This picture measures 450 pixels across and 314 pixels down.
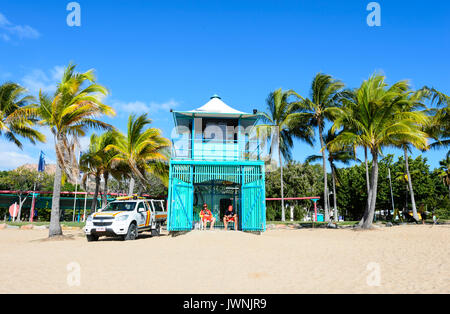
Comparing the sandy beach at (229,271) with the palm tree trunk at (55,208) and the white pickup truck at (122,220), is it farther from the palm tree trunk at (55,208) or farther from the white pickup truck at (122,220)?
the palm tree trunk at (55,208)

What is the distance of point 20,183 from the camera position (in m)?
41.1

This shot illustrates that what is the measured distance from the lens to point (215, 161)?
45.9 feet

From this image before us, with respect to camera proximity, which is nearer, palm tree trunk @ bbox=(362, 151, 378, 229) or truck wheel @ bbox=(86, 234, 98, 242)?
truck wheel @ bbox=(86, 234, 98, 242)

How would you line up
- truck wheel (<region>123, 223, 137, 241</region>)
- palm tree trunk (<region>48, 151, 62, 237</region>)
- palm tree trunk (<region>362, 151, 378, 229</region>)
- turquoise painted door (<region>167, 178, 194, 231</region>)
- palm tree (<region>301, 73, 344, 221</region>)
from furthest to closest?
palm tree (<region>301, 73, 344, 221</region>) < palm tree trunk (<region>362, 151, 378, 229</region>) < palm tree trunk (<region>48, 151, 62, 237</region>) < turquoise painted door (<region>167, 178, 194, 231</region>) < truck wheel (<region>123, 223, 137, 241</region>)

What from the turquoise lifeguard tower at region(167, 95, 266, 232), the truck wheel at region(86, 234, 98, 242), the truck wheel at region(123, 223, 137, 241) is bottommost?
the truck wheel at region(86, 234, 98, 242)

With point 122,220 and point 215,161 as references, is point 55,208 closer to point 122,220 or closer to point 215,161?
point 122,220

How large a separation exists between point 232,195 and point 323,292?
1326 centimetres

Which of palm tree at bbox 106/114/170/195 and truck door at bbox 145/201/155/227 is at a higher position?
palm tree at bbox 106/114/170/195

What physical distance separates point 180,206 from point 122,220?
8.92ft

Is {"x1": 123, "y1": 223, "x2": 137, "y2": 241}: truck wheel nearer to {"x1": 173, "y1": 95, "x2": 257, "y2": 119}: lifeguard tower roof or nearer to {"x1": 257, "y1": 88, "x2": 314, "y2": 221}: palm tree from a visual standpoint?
{"x1": 173, "y1": 95, "x2": 257, "y2": 119}: lifeguard tower roof

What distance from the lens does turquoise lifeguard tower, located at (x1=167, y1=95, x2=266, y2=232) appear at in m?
13.9

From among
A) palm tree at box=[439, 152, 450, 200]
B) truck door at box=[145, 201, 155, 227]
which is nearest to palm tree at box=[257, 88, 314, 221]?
truck door at box=[145, 201, 155, 227]
